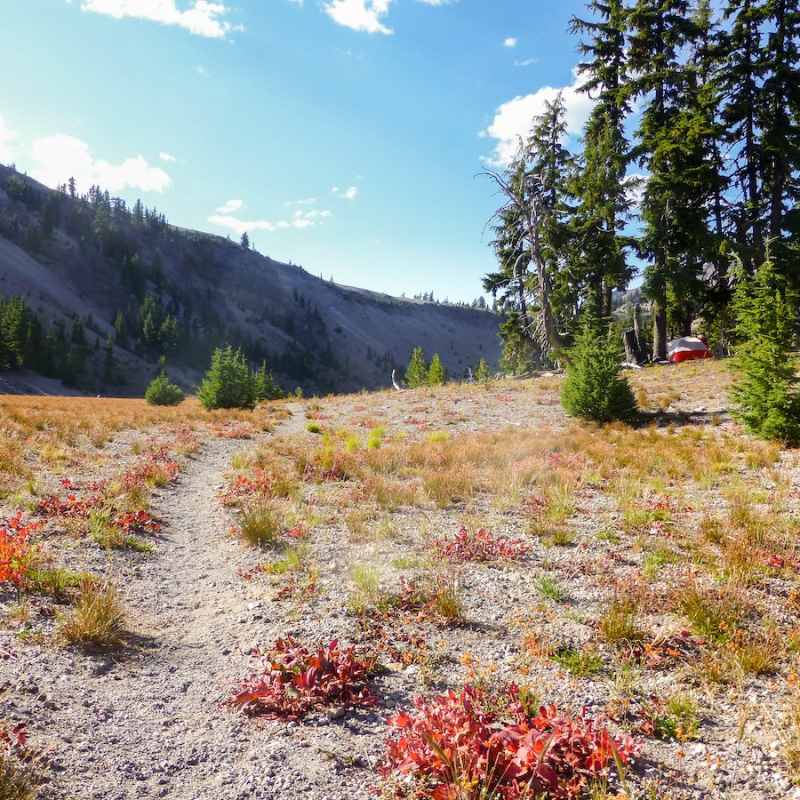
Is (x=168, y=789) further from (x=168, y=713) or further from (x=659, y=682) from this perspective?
(x=659, y=682)

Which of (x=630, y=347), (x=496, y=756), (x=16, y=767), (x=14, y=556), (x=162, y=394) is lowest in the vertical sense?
(x=496, y=756)

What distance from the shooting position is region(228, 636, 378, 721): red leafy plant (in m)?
3.68

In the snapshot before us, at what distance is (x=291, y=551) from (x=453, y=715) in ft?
12.7

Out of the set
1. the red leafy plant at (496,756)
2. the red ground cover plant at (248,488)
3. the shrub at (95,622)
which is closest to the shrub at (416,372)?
the red ground cover plant at (248,488)

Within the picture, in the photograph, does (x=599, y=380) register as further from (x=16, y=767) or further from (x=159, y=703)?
(x=16, y=767)

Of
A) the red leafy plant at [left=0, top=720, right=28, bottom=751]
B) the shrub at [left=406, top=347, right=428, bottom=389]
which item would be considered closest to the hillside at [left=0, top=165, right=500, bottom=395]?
the shrub at [left=406, top=347, right=428, bottom=389]

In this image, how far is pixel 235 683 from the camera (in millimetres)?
4027

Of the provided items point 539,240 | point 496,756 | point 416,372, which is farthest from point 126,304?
point 496,756

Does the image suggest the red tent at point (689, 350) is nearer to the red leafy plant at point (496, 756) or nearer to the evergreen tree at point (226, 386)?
the evergreen tree at point (226, 386)

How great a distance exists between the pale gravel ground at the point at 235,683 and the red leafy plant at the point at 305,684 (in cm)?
11

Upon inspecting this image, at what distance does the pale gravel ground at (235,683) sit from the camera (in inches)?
116

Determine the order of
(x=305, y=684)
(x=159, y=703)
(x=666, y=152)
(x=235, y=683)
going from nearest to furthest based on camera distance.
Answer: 1. (x=159, y=703)
2. (x=305, y=684)
3. (x=235, y=683)
4. (x=666, y=152)

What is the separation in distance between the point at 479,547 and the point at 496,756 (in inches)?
147

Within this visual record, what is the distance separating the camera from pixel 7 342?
91.4 m
